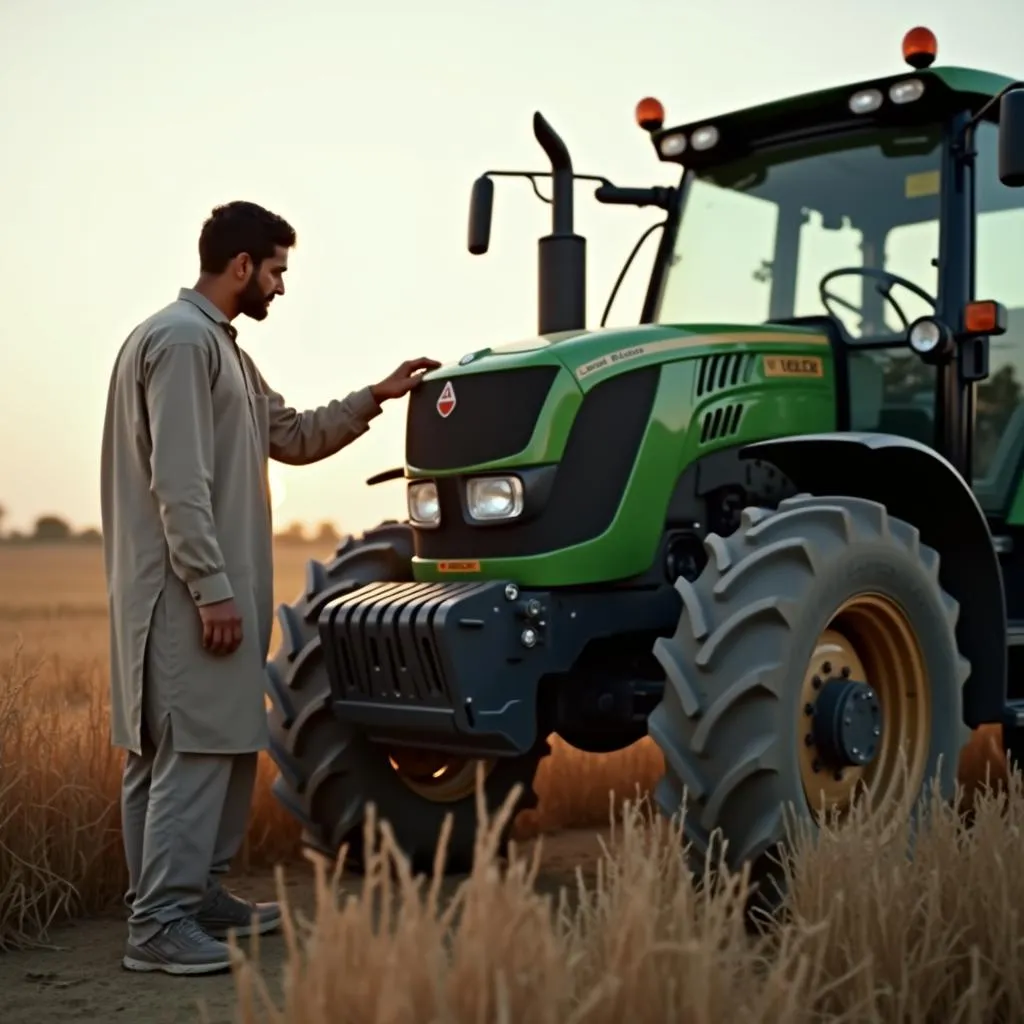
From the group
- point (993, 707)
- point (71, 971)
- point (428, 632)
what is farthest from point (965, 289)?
point (71, 971)

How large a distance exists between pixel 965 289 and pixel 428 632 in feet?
8.07

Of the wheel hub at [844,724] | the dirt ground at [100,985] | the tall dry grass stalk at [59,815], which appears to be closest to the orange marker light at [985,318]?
the wheel hub at [844,724]

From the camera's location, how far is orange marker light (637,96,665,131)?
6672mm

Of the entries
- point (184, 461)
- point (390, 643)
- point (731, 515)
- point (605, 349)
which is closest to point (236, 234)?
point (184, 461)

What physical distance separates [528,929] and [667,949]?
0.25 metres

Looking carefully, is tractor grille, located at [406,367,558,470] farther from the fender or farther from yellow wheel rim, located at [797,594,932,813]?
yellow wheel rim, located at [797,594,932,813]

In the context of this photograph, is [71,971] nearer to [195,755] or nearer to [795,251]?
[195,755]

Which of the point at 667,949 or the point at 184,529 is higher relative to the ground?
the point at 184,529

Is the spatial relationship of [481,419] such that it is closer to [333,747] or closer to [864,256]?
[333,747]

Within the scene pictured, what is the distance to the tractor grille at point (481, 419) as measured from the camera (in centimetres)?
505

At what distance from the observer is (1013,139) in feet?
16.4

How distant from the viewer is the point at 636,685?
505cm

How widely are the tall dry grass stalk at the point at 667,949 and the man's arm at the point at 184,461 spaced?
1.69 m

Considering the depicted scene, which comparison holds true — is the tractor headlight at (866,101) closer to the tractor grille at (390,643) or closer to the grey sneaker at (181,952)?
the tractor grille at (390,643)
